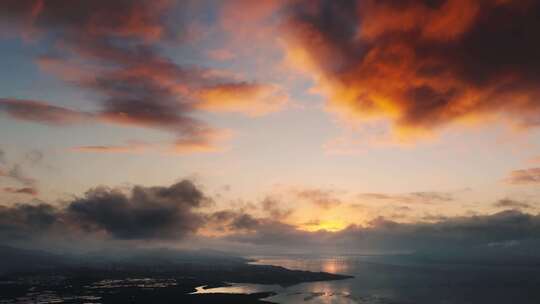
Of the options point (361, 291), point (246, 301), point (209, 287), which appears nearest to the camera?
point (246, 301)

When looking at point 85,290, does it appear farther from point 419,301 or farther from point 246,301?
point 419,301

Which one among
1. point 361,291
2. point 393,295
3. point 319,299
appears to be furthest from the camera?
point 361,291

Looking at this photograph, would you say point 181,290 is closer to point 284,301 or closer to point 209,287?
point 209,287

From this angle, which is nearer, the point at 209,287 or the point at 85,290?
the point at 85,290

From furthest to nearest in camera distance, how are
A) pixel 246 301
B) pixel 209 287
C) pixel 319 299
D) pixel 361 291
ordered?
pixel 209 287, pixel 361 291, pixel 319 299, pixel 246 301

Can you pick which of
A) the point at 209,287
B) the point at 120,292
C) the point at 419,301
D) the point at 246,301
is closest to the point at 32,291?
the point at 120,292

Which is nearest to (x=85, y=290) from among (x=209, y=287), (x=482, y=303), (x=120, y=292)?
(x=120, y=292)

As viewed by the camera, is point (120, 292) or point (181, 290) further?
point (181, 290)

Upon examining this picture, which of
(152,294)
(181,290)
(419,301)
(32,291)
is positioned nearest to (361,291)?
(419,301)

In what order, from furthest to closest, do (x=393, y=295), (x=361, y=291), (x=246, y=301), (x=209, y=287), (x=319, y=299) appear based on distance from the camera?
(x=209, y=287)
(x=361, y=291)
(x=393, y=295)
(x=319, y=299)
(x=246, y=301)
